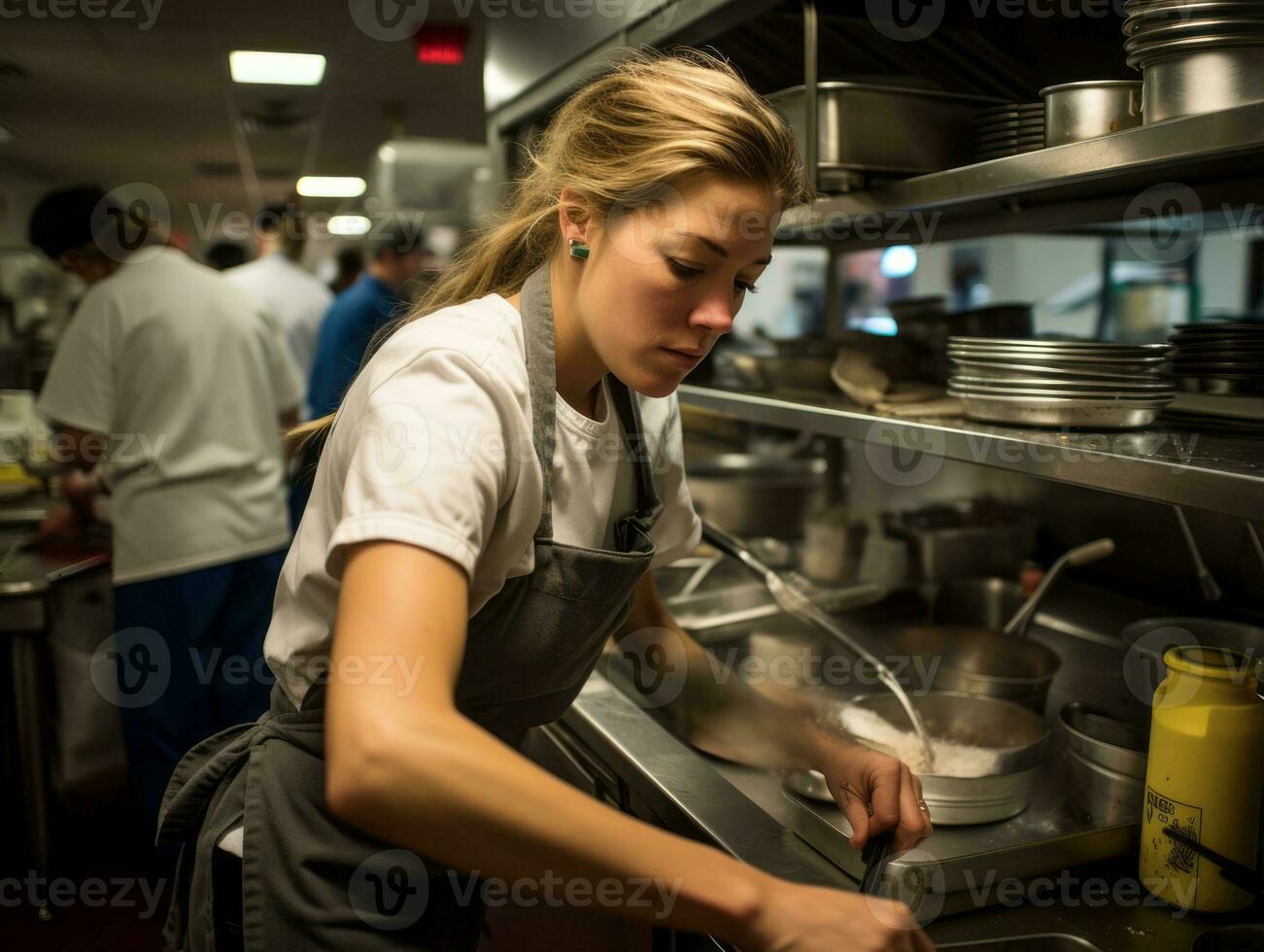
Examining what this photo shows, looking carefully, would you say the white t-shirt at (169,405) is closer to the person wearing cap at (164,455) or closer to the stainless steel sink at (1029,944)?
the person wearing cap at (164,455)

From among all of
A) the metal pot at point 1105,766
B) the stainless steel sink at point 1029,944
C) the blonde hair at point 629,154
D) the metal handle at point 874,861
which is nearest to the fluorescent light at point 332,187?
the blonde hair at point 629,154

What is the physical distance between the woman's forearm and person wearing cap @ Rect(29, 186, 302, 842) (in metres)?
2.03

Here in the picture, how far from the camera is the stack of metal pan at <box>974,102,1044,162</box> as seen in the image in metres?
1.44

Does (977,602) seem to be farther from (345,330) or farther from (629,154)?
(345,330)

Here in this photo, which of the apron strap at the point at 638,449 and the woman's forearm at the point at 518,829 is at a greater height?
the apron strap at the point at 638,449

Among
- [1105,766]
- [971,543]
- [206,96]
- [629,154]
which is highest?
[206,96]

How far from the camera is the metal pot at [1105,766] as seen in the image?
4.11ft

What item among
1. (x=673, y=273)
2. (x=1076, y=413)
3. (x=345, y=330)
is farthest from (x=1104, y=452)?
(x=345, y=330)

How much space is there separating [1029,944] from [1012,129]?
108 cm

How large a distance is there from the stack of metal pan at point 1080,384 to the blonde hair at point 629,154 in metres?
0.37

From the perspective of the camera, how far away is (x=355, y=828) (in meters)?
1.09

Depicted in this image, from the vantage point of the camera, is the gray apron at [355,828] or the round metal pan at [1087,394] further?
the round metal pan at [1087,394]

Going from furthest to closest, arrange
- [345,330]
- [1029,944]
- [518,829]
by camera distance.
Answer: [345,330] → [1029,944] → [518,829]

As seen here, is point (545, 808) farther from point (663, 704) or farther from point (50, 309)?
point (50, 309)
